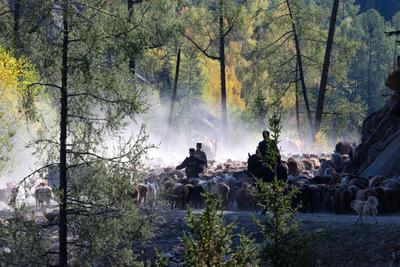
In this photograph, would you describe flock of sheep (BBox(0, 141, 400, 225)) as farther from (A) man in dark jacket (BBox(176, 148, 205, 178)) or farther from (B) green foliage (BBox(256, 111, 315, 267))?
(B) green foliage (BBox(256, 111, 315, 267))

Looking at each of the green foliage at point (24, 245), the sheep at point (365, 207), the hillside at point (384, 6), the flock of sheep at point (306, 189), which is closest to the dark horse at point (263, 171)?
the flock of sheep at point (306, 189)

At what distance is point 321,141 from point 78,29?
110 ft

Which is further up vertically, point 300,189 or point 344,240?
point 300,189

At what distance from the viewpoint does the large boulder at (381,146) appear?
2670 centimetres

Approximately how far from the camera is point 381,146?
28312 millimetres

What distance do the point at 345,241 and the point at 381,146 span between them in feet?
29.0

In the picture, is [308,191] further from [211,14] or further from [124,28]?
[211,14]

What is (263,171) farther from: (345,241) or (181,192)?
(181,192)

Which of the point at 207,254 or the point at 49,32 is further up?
the point at 49,32

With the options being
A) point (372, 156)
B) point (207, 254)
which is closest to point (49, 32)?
point (207, 254)

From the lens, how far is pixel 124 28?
55.9ft

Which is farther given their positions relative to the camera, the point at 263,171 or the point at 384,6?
the point at 384,6

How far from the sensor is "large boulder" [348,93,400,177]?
26703 mm

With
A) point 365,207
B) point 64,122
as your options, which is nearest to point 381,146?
point 365,207
